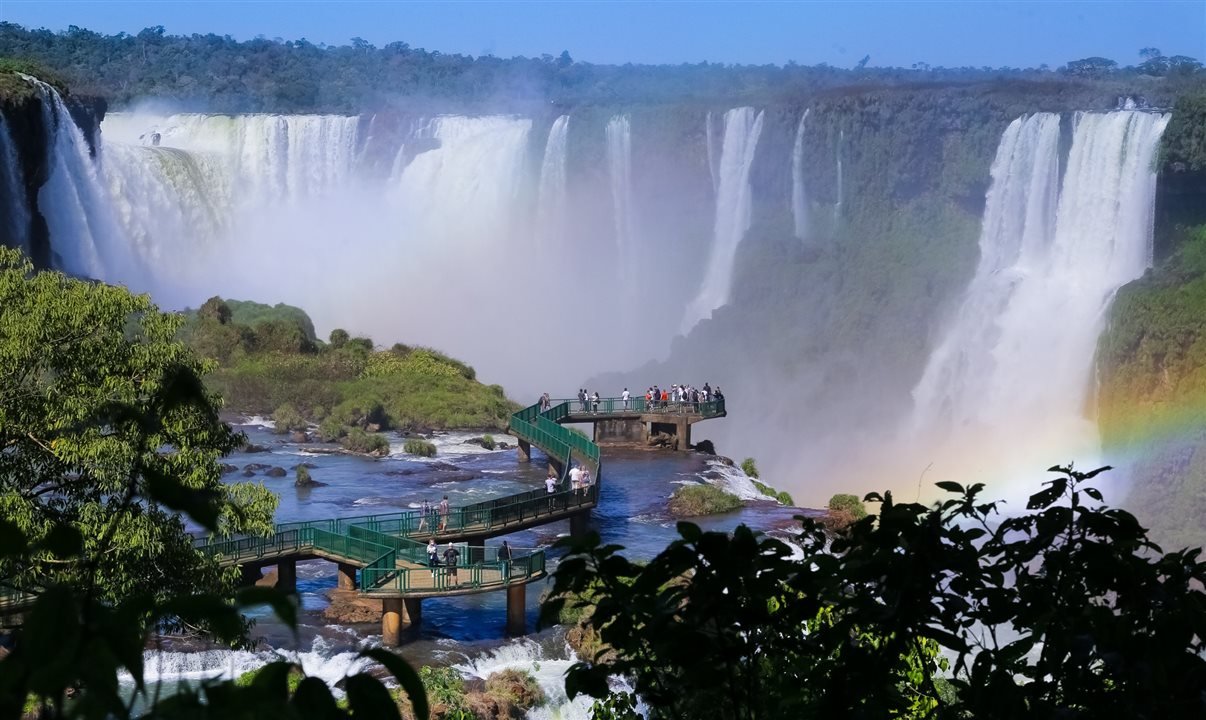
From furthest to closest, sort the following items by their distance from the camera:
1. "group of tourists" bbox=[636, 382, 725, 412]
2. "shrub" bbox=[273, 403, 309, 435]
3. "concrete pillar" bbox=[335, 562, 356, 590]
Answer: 1. "shrub" bbox=[273, 403, 309, 435]
2. "group of tourists" bbox=[636, 382, 725, 412]
3. "concrete pillar" bbox=[335, 562, 356, 590]

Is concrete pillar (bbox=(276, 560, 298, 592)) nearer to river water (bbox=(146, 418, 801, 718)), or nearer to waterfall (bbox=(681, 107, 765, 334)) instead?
river water (bbox=(146, 418, 801, 718))

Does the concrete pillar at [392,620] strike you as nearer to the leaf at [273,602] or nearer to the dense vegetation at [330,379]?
the leaf at [273,602]

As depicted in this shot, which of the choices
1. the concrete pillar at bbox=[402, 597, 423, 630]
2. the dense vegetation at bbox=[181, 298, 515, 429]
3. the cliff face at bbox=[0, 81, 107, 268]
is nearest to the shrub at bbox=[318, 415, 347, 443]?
the dense vegetation at bbox=[181, 298, 515, 429]

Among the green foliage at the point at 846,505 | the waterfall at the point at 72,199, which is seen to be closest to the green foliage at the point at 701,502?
the green foliage at the point at 846,505

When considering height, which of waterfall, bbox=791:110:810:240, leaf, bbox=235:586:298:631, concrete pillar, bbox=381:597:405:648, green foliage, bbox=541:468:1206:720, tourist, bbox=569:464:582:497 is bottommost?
concrete pillar, bbox=381:597:405:648

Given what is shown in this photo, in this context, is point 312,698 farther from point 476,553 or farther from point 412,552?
point 476,553

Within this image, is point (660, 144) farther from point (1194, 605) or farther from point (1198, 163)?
point (1194, 605)
